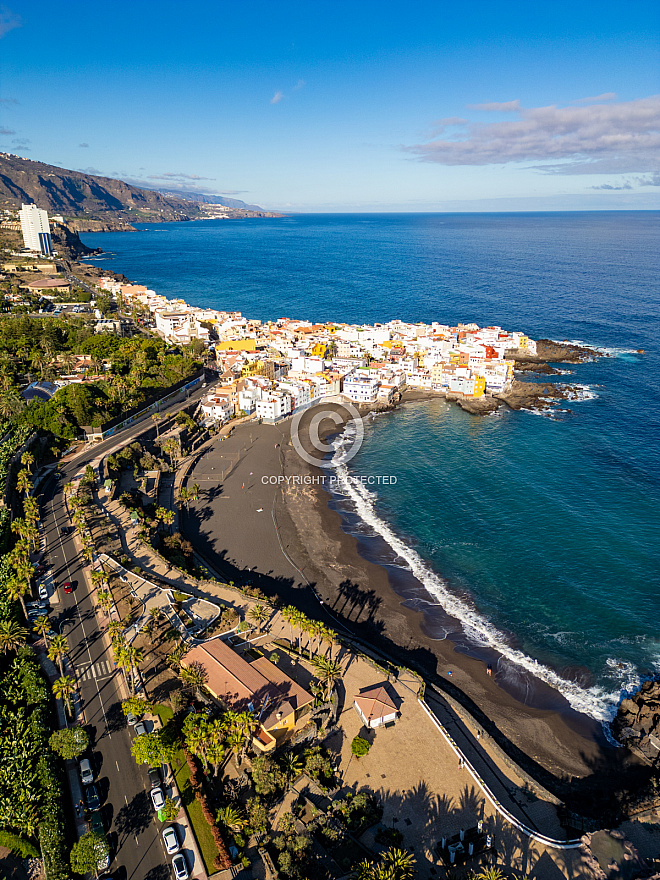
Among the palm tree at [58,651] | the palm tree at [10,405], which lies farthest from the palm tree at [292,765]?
the palm tree at [10,405]

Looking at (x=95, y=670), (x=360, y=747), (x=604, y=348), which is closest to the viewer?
(x=360, y=747)

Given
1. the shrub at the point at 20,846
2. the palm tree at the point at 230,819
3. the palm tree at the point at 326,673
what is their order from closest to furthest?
the shrub at the point at 20,846 → the palm tree at the point at 230,819 → the palm tree at the point at 326,673

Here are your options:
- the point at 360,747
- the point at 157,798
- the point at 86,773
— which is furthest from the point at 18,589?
the point at 360,747

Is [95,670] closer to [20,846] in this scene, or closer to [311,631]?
[20,846]

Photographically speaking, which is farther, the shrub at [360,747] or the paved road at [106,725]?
the shrub at [360,747]

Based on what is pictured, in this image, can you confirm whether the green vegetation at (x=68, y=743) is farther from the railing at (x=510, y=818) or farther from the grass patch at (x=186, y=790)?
the railing at (x=510, y=818)
